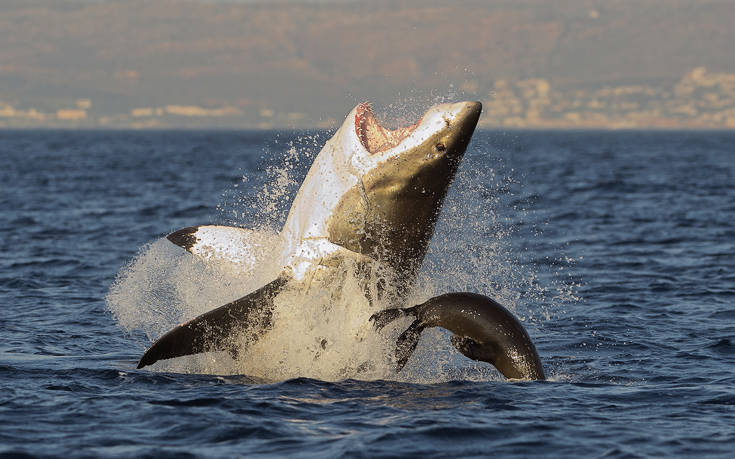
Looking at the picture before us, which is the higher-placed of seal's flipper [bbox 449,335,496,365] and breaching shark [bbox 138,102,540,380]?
breaching shark [bbox 138,102,540,380]

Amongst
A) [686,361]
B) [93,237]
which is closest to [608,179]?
[93,237]

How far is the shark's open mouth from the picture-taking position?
11609mm

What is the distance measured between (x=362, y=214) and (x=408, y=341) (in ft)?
5.49

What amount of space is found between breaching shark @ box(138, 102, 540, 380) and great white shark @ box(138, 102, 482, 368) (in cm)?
1

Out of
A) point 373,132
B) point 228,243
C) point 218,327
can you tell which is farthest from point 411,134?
point 228,243

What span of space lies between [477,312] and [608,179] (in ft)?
167

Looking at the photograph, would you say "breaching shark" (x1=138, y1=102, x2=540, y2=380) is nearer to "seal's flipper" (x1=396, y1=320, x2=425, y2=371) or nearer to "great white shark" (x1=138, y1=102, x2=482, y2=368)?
"great white shark" (x1=138, y1=102, x2=482, y2=368)

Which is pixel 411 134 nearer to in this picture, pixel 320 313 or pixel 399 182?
pixel 399 182

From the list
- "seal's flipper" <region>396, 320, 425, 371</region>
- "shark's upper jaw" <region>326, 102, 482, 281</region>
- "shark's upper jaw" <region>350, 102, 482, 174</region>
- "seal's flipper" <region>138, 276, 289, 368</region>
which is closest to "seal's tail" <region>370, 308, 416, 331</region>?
"seal's flipper" <region>396, 320, 425, 371</region>

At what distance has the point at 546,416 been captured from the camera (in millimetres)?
10992

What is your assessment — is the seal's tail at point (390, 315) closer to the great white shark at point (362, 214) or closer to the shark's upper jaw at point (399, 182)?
the great white shark at point (362, 214)

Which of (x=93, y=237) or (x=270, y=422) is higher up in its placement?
(x=93, y=237)

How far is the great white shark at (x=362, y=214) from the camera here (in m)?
11.4

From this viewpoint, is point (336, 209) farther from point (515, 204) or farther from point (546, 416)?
point (515, 204)
